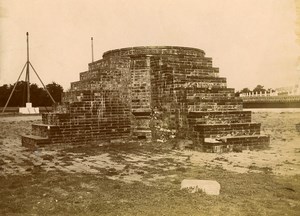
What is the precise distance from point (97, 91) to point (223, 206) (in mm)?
5641

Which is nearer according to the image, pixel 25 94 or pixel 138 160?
pixel 138 160

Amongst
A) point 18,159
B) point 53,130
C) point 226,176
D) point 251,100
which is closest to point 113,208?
point 226,176

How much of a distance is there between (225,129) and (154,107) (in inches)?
88.5

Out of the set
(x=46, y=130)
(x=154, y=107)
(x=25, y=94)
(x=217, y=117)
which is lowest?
(x=46, y=130)

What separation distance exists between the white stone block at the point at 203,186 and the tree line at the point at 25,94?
19.7 meters

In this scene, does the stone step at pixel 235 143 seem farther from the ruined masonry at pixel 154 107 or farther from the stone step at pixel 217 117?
the stone step at pixel 217 117

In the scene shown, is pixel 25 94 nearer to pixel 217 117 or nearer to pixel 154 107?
pixel 154 107

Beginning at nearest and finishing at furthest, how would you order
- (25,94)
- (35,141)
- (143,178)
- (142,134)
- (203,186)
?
(203,186) < (143,178) < (35,141) < (142,134) < (25,94)

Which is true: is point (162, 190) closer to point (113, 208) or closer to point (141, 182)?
point (141, 182)

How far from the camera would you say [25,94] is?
94.8 ft

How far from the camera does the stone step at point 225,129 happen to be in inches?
283

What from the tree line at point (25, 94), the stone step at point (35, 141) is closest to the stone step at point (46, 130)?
the stone step at point (35, 141)

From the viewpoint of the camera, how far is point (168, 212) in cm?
322

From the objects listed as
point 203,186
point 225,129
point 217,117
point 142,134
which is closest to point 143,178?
point 203,186
